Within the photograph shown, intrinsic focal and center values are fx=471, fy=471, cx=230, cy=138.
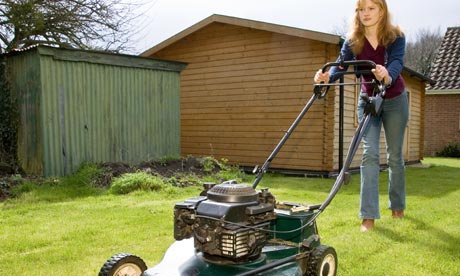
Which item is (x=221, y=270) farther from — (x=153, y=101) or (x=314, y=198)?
(x=153, y=101)

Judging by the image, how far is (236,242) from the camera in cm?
207

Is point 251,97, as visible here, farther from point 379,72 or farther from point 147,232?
point 379,72

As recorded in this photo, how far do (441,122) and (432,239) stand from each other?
16706 millimetres

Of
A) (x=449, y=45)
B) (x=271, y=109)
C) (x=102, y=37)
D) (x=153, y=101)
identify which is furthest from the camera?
(x=449, y=45)

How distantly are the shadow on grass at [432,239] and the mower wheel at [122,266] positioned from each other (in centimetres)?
198

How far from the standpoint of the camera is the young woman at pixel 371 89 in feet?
11.6

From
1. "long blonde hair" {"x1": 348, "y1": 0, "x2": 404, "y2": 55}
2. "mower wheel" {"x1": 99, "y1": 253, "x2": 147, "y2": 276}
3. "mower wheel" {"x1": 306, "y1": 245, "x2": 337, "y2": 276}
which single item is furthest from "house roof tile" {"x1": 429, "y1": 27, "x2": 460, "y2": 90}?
"mower wheel" {"x1": 99, "y1": 253, "x2": 147, "y2": 276}

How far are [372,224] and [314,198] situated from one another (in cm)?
225

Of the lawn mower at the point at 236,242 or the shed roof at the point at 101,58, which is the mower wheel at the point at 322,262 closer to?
the lawn mower at the point at 236,242

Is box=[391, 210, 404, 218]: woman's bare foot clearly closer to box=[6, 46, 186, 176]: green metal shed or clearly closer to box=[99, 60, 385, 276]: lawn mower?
box=[99, 60, 385, 276]: lawn mower

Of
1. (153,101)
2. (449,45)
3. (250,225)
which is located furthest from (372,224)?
(449,45)

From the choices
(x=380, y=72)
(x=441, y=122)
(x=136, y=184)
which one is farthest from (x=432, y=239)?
(x=441, y=122)

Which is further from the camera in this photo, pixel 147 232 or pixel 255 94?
pixel 255 94

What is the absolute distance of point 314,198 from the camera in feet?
19.7
